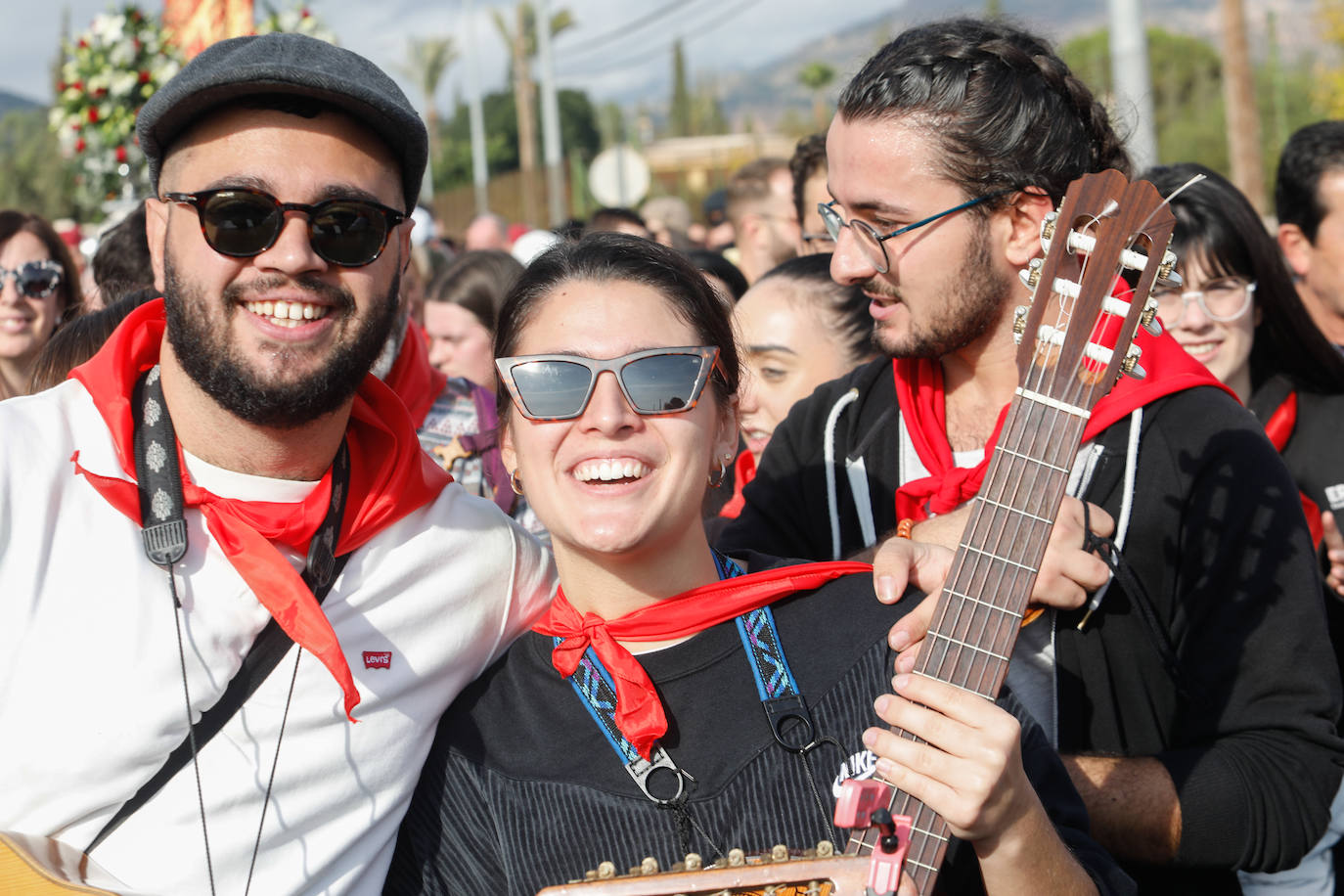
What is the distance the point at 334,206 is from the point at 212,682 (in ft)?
3.29

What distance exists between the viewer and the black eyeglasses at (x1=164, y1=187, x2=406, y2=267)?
8.68 ft

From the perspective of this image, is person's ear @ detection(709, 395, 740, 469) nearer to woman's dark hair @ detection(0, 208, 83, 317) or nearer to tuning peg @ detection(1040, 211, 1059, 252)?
tuning peg @ detection(1040, 211, 1059, 252)

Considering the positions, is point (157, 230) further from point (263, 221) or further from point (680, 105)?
point (680, 105)

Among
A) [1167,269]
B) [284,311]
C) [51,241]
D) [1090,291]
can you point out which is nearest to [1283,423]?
[1167,269]

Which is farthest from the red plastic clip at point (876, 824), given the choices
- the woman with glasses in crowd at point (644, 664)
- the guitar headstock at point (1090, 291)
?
the guitar headstock at point (1090, 291)

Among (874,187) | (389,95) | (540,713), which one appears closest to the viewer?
(540,713)

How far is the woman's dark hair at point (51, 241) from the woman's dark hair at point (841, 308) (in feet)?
10.7

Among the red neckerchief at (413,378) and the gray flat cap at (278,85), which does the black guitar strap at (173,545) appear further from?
the red neckerchief at (413,378)

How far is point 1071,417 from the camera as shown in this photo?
2189 millimetres

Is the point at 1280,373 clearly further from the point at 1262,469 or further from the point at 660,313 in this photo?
the point at 660,313

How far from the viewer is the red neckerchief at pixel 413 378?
4.82 metres

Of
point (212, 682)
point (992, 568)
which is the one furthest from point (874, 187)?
point (212, 682)

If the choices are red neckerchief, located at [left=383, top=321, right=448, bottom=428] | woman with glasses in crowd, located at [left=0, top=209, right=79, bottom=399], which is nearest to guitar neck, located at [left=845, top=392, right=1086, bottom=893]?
red neckerchief, located at [left=383, top=321, right=448, bottom=428]

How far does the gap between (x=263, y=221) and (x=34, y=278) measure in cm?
364
